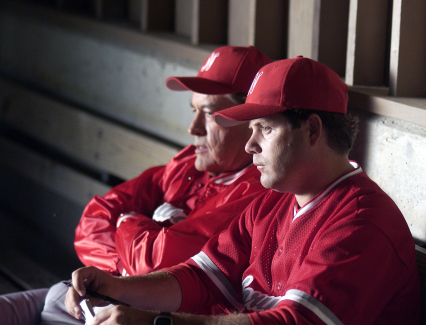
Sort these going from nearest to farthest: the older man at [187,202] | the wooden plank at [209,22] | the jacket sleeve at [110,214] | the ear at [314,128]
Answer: the ear at [314,128]
the older man at [187,202]
the jacket sleeve at [110,214]
the wooden plank at [209,22]

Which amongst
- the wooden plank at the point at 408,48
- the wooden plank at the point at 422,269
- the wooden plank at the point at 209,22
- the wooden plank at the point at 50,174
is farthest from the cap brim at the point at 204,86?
the wooden plank at the point at 50,174

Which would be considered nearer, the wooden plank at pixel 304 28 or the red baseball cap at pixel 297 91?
the red baseball cap at pixel 297 91

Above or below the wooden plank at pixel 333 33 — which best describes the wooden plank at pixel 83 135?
below

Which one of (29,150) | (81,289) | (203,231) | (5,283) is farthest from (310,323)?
(29,150)

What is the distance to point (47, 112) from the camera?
11.5ft

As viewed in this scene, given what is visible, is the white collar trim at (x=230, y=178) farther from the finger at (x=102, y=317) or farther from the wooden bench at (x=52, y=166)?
the wooden bench at (x=52, y=166)

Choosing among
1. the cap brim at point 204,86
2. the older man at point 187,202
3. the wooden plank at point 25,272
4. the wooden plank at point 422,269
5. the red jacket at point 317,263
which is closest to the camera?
the red jacket at point 317,263

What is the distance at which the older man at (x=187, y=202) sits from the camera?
63.0 inches

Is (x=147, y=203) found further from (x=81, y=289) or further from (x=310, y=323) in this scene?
(x=310, y=323)

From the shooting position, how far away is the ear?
118cm

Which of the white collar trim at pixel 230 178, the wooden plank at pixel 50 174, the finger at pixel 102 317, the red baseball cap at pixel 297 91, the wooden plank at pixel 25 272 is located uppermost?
the red baseball cap at pixel 297 91

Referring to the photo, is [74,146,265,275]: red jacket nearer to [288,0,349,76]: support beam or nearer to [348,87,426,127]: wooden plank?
[348,87,426,127]: wooden plank

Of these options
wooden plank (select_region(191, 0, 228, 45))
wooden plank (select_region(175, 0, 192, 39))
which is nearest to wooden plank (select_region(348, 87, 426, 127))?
wooden plank (select_region(191, 0, 228, 45))

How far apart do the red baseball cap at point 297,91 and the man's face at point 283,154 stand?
1.3 inches
